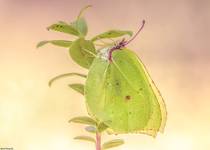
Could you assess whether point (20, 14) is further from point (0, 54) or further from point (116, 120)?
point (116, 120)

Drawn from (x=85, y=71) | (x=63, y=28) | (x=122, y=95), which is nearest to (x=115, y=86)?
(x=122, y=95)

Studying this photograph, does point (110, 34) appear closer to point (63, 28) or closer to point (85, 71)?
point (63, 28)

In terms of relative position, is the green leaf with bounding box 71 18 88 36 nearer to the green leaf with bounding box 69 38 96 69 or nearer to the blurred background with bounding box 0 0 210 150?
the green leaf with bounding box 69 38 96 69

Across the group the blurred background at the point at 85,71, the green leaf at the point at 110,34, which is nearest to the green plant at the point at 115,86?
the green leaf at the point at 110,34

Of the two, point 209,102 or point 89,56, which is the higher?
point 209,102

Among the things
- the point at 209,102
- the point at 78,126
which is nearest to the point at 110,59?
the point at 78,126

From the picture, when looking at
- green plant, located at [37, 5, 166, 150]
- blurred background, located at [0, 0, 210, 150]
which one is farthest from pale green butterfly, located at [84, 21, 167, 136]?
blurred background, located at [0, 0, 210, 150]
